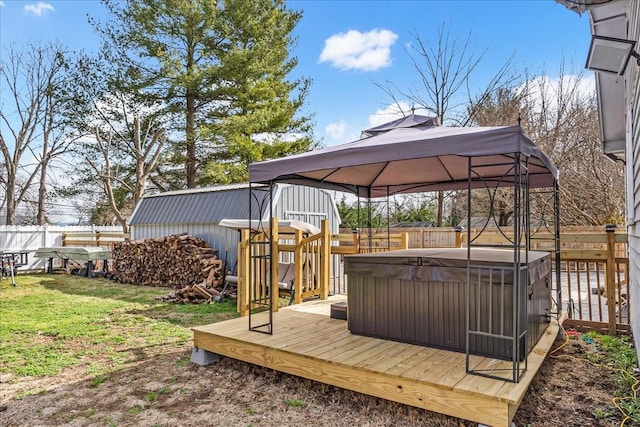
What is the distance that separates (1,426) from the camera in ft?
9.09

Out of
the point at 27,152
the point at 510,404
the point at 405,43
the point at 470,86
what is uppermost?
the point at 405,43

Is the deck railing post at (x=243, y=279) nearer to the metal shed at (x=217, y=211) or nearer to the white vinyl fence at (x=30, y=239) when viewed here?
the metal shed at (x=217, y=211)

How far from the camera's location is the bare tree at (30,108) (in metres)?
13.9

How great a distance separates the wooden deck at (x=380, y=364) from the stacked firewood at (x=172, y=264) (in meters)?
3.58

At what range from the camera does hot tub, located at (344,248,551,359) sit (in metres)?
2.97

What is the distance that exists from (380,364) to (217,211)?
6.63 meters

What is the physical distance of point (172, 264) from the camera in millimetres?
8734

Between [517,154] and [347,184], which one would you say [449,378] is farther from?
[347,184]

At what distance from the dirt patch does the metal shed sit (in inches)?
185

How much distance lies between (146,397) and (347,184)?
132 inches

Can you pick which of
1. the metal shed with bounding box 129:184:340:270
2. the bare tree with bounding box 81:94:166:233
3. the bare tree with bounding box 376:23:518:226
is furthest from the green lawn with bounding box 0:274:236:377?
the bare tree with bounding box 376:23:518:226

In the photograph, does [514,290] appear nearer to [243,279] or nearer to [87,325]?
[243,279]

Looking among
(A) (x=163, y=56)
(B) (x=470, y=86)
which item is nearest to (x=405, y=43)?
(B) (x=470, y=86)

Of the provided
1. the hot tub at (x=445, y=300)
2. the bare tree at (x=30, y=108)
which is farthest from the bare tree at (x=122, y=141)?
the hot tub at (x=445, y=300)
